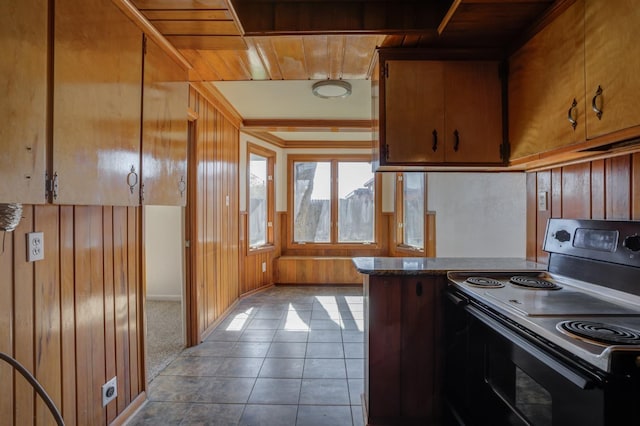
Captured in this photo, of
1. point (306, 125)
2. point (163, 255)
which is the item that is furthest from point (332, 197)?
point (163, 255)

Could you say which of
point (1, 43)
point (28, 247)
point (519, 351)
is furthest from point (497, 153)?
point (28, 247)

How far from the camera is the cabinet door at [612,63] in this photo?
3.65 feet

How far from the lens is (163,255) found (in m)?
4.50

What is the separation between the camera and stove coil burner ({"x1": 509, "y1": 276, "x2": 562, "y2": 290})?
61.7 inches

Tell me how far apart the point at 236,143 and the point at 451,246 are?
2.86 meters

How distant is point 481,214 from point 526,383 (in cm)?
195

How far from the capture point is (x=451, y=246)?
3287 millimetres

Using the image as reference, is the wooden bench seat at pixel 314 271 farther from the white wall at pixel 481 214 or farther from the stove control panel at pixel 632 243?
the stove control panel at pixel 632 243

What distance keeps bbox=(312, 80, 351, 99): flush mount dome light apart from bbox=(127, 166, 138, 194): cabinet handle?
186cm

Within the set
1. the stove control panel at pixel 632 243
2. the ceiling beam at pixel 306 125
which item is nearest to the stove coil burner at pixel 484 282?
the stove control panel at pixel 632 243

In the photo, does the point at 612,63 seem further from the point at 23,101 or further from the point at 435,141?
the point at 23,101

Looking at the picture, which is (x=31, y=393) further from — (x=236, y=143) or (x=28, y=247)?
(x=236, y=143)

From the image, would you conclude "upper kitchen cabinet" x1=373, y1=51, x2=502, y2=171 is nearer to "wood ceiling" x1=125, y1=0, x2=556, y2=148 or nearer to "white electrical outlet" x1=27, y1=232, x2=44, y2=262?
"wood ceiling" x1=125, y1=0, x2=556, y2=148

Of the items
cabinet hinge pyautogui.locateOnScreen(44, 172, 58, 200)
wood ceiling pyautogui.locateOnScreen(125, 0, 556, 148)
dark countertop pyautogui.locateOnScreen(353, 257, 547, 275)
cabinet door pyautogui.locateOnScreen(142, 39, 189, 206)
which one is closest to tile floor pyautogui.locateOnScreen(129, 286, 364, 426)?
dark countertop pyautogui.locateOnScreen(353, 257, 547, 275)
